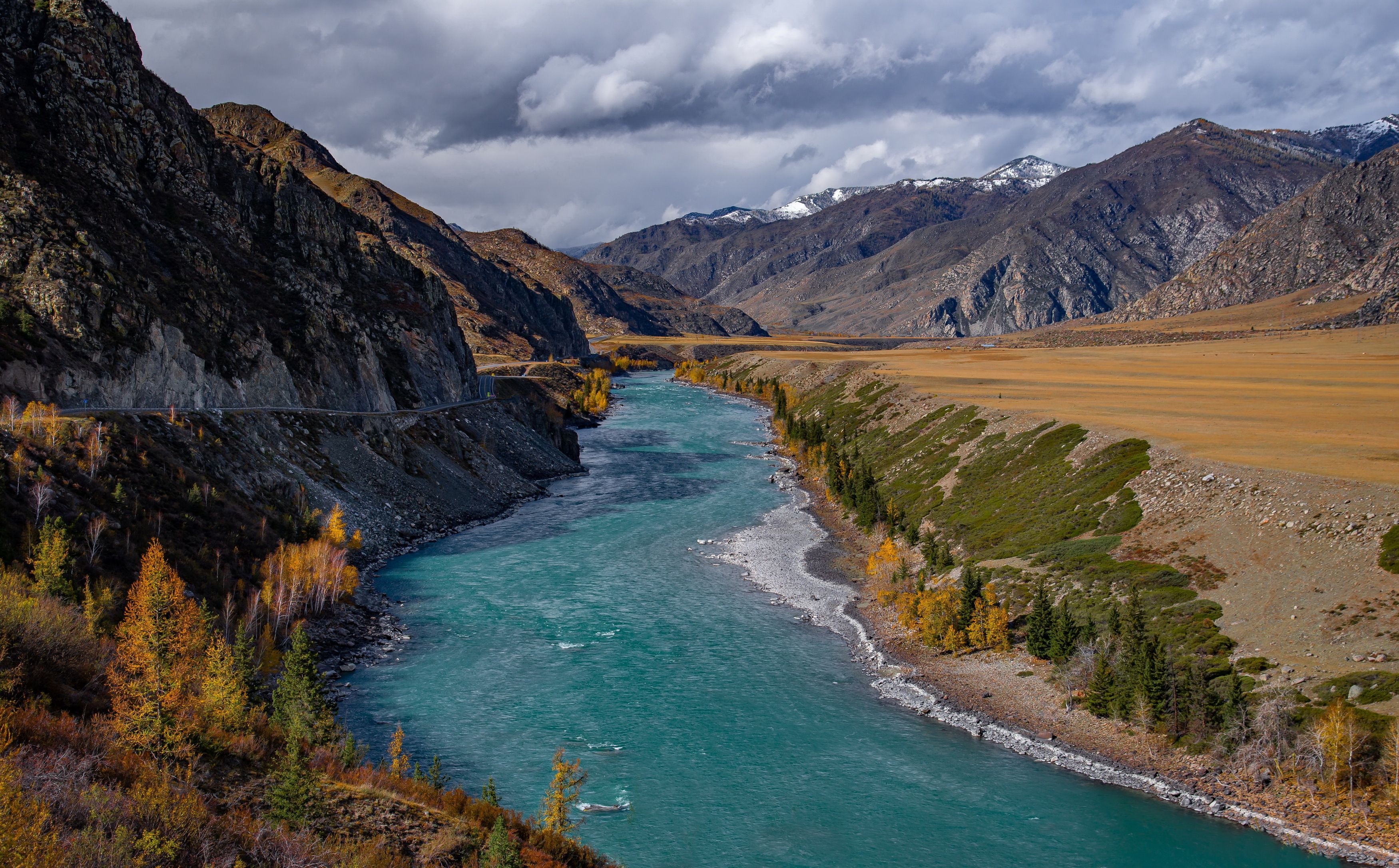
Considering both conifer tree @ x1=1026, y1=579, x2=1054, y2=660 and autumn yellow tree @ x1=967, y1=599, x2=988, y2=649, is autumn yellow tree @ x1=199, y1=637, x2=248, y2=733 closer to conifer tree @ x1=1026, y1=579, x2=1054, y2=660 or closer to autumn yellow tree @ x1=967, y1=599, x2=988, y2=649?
autumn yellow tree @ x1=967, y1=599, x2=988, y2=649

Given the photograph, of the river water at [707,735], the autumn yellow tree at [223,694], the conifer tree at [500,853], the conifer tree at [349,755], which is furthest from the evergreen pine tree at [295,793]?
the river water at [707,735]

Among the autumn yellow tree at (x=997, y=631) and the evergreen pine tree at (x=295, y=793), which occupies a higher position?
the evergreen pine tree at (x=295, y=793)

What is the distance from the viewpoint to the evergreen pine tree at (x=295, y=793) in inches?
886

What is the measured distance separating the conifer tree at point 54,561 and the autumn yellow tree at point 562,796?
71.2ft

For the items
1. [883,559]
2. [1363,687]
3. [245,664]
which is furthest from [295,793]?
[883,559]

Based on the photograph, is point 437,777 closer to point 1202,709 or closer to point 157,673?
point 157,673

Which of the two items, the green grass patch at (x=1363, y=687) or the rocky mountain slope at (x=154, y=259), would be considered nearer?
the green grass patch at (x=1363, y=687)

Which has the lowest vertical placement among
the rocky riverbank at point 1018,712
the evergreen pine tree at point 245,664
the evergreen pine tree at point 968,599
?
the rocky riverbank at point 1018,712

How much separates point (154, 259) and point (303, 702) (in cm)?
5317

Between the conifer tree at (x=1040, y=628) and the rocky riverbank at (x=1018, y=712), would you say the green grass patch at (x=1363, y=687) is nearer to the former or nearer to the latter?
the rocky riverbank at (x=1018, y=712)

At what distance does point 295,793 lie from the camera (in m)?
22.8

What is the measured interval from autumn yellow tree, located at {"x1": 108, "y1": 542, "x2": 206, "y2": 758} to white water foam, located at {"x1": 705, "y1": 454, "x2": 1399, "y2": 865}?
3239 cm

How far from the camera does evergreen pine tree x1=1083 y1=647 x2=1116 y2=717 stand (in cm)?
4134

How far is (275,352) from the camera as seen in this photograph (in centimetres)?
7850
